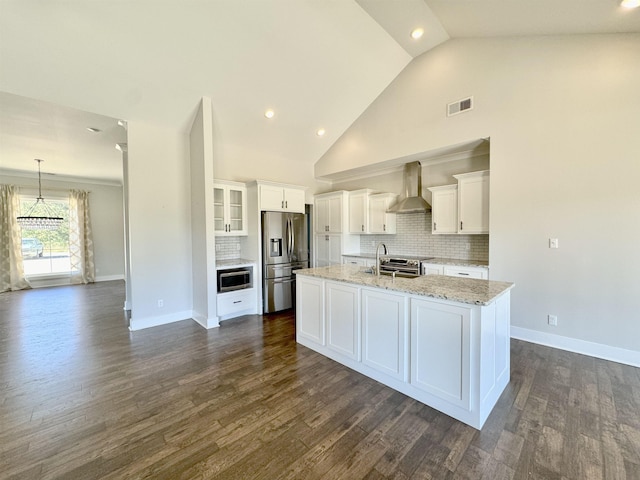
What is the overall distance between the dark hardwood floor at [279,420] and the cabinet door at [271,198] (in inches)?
97.1

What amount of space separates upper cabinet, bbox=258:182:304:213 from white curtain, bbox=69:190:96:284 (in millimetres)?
6378

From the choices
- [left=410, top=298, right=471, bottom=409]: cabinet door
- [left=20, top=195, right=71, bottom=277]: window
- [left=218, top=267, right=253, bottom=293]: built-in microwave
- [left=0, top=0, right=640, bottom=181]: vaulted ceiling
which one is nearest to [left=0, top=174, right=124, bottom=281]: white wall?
[left=20, top=195, right=71, bottom=277]: window

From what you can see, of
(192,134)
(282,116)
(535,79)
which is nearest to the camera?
(535,79)

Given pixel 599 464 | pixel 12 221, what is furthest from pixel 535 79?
pixel 12 221

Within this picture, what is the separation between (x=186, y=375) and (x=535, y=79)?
17.4 ft

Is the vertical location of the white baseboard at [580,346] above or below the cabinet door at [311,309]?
below

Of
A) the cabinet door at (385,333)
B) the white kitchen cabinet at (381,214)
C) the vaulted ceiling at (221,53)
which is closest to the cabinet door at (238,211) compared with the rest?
the vaulted ceiling at (221,53)

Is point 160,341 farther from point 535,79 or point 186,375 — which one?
point 535,79

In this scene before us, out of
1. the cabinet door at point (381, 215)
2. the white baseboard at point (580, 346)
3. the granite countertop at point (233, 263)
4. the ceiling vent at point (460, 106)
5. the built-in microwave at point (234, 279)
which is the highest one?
the ceiling vent at point (460, 106)

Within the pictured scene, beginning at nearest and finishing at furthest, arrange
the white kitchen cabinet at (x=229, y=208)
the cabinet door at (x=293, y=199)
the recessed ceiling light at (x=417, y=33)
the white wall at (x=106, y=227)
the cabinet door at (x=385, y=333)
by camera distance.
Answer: the cabinet door at (x=385, y=333) < the recessed ceiling light at (x=417, y=33) < the white kitchen cabinet at (x=229, y=208) < the cabinet door at (x=293, y=199) < the white wall at (x=106, y=227)

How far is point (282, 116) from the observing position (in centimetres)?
474

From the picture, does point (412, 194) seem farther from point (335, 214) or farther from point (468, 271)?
point (468, 271)

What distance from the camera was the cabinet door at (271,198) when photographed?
15.9 feet

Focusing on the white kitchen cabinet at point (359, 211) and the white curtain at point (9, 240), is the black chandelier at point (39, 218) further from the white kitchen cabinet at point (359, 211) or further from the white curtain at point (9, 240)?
the white kitchen cabinet at point (359, 211)
